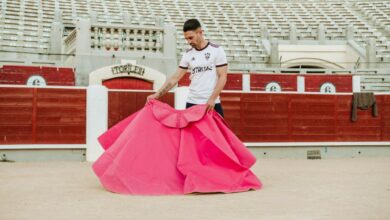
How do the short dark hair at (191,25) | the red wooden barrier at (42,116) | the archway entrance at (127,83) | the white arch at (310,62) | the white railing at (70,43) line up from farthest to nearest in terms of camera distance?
the white arch at (310,62) < the white railing at (70,43) < the archway entrance at (127,83) < the red wooden barrier at (42,116) < the short dark hair at (191,25)

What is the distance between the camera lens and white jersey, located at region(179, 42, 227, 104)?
4.03m

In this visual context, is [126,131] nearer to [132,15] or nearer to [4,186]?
[4,186]

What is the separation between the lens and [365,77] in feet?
46.1

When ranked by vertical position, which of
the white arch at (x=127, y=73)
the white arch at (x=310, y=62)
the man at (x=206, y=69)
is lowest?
the man at (x=206, y=69)

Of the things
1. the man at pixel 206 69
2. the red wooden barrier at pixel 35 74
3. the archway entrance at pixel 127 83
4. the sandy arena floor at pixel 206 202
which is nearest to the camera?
the sandy arena floor at pixel 206 202

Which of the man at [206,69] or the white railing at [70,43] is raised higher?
the white railing at [70,43]

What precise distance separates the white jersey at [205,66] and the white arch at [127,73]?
228 inches

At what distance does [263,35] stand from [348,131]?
298 inches

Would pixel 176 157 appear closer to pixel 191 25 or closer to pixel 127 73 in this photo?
pixel 191 25

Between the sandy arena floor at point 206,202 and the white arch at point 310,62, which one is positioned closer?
the sandy arena floor at point 206,202

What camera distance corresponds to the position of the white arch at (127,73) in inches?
383

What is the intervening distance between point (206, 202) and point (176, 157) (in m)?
0.72

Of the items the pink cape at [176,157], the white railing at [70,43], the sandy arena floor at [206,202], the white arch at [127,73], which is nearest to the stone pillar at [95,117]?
the white arch at [127,73]

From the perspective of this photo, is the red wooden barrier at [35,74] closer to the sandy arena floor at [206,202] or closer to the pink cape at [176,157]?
the sandy arena floor at [206,202]
